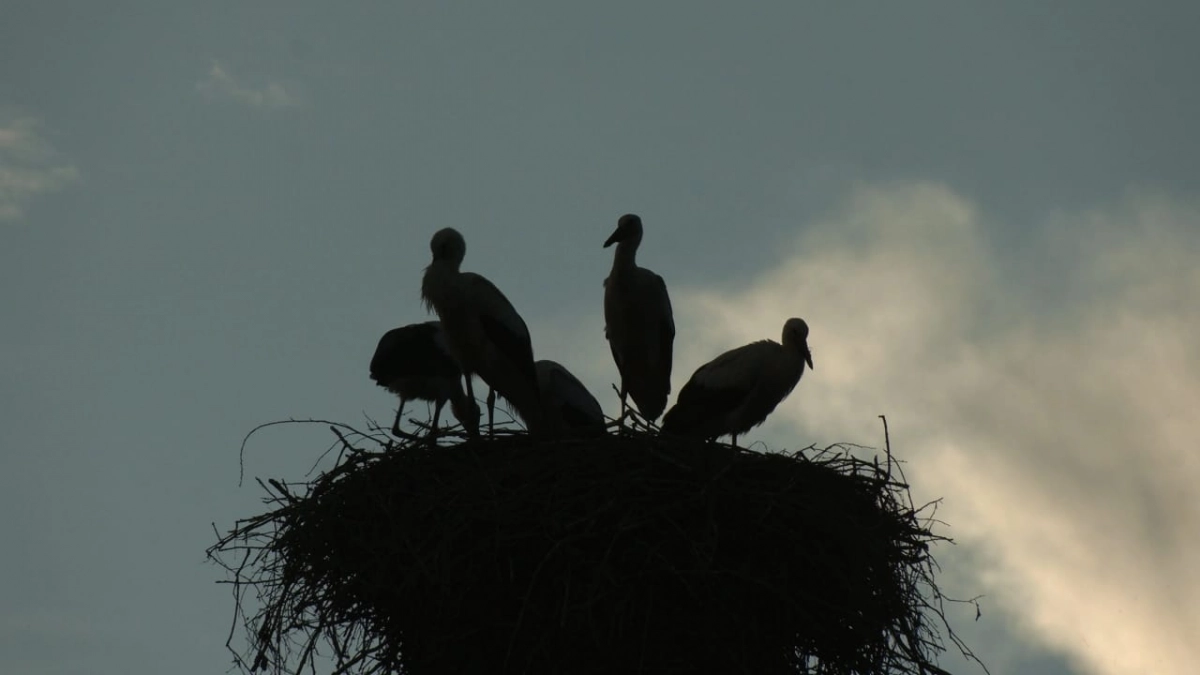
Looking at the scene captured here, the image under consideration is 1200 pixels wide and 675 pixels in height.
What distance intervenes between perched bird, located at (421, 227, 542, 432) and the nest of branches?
1581 millimetres

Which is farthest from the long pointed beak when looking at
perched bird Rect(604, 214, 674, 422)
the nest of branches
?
the nest of branches

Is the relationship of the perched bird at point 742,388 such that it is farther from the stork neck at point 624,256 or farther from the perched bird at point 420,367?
the perched bird at point 420,367

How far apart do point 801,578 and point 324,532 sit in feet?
6.07

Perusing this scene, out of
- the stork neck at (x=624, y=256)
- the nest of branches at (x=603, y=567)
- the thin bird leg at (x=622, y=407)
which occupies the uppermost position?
the stork neck at (x=624, y=256)

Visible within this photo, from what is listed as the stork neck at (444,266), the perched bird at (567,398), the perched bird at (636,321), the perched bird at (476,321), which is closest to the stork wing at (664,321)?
the perched bird at (636,321)

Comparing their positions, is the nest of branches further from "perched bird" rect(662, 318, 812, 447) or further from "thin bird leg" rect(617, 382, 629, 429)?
"perched bird" rect(662, 318, 812, 447)

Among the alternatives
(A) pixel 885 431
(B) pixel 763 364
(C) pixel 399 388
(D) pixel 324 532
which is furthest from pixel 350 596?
(C) pixel 399 388

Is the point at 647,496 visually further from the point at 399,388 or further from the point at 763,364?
the point at 399,388

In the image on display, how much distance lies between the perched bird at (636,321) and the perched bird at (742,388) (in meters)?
0.59

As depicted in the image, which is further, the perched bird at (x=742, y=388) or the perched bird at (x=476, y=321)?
the perched bird at (x=742, y=388)

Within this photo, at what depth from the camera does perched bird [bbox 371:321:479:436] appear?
973cm

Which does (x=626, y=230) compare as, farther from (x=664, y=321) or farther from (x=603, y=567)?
(x=603, y=567)

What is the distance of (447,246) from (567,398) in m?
1.25

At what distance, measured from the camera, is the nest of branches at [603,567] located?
5.37 metres
